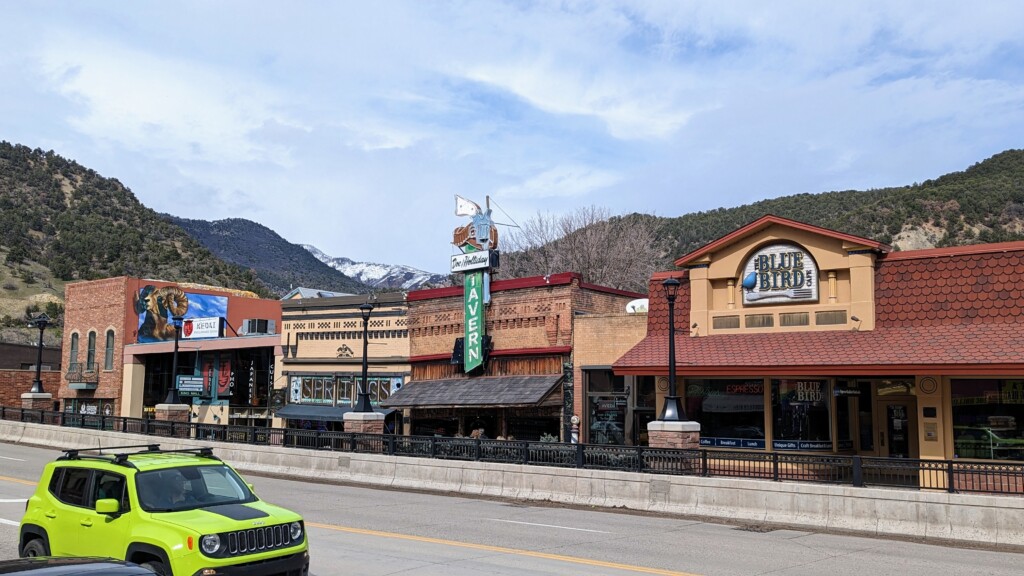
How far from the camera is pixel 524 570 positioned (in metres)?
12.5

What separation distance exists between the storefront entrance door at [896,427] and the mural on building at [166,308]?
3898 centimetres

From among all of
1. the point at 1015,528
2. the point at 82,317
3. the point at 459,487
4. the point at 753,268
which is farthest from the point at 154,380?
the point at 1015,528

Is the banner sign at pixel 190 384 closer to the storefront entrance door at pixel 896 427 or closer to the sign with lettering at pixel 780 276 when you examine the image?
the sign with lettering at pixel 780 276

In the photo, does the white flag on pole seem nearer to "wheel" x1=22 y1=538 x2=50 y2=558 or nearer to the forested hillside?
"wheel" x1=22 y1=538 x2=50 y2=558

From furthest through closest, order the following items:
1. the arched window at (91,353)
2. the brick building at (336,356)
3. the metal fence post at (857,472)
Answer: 1. the arched window at (91,353)
2. the brick building at (336,356)
3. the metal fence post at (857,472)

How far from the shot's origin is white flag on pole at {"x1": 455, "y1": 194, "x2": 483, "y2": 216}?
121 ft

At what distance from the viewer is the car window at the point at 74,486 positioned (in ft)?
34.0

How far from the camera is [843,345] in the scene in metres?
25.0

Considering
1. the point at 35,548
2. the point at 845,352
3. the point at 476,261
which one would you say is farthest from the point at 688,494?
the point at 476,261

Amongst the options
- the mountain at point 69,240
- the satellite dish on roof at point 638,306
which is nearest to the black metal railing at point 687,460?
the satellite dish on roof at point 638,306

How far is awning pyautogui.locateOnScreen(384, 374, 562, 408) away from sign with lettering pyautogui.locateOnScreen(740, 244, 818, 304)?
8.14 metres

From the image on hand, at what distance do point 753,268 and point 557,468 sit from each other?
31.8ft

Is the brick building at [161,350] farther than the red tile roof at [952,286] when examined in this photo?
Yes

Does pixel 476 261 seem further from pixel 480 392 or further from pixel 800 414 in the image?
pixel 800 414
